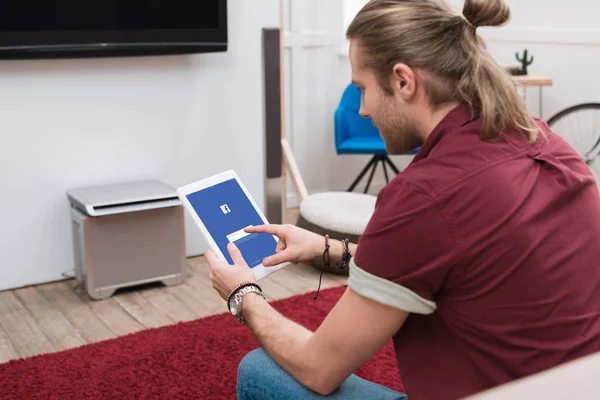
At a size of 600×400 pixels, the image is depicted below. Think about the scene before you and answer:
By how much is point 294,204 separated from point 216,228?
2.92 metres

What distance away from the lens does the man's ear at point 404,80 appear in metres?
1.26

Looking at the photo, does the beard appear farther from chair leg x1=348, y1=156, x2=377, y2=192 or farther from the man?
chair leg x1=348, y1=156, x2=377, y2=192

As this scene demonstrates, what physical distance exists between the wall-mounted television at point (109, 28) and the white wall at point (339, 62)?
1106 millimetres

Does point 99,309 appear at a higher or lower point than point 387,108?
lower

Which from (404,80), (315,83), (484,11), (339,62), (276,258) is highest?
(484,11)

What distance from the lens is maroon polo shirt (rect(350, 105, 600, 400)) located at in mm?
1145

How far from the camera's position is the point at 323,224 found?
3389 mm

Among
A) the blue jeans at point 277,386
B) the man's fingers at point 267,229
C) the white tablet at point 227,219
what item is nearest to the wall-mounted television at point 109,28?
the white tablet at point 227,219

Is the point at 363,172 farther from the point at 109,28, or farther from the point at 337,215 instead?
the point at 109,28

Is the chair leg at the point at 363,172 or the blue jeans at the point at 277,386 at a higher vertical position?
the blue jeans at the point at 277,386

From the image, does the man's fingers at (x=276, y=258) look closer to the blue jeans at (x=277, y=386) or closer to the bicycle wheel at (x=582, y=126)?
the blue jeans at (x=277, y=386)

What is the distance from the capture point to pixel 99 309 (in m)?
3.04

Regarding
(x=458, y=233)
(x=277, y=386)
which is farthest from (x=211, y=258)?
(x=458, y=233)

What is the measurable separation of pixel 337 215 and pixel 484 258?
2.25 m
